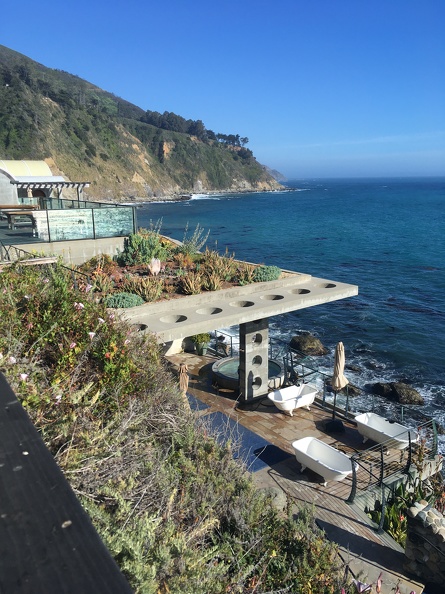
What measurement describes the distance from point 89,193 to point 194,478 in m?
110

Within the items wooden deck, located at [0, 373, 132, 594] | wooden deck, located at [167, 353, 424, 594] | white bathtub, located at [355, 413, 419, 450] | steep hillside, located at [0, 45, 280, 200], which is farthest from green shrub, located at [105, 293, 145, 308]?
steep hillside, located at [0, 45, 280, 200]

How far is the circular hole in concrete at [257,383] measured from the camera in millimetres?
13922

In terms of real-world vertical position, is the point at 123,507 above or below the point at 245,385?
above

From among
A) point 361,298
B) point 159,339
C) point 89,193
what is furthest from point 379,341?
point 89,193

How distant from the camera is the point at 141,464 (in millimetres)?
5117

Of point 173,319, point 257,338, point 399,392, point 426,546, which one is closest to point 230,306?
point 173,319

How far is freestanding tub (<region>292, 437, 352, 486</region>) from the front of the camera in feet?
31.8

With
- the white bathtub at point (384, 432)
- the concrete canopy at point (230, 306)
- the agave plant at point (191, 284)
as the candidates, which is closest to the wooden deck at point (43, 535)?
the concrete canopy at point (230, 306)

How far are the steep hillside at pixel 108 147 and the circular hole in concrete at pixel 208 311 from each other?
297 ft

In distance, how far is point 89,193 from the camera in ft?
355

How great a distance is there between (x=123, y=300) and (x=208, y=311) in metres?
2.02

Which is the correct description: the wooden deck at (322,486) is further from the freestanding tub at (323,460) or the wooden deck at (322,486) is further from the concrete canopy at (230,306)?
the concrete canopy at (230,306)

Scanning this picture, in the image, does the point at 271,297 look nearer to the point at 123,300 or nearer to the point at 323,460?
the point at 123,300

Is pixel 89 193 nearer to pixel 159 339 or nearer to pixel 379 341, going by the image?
pixel 379 341
